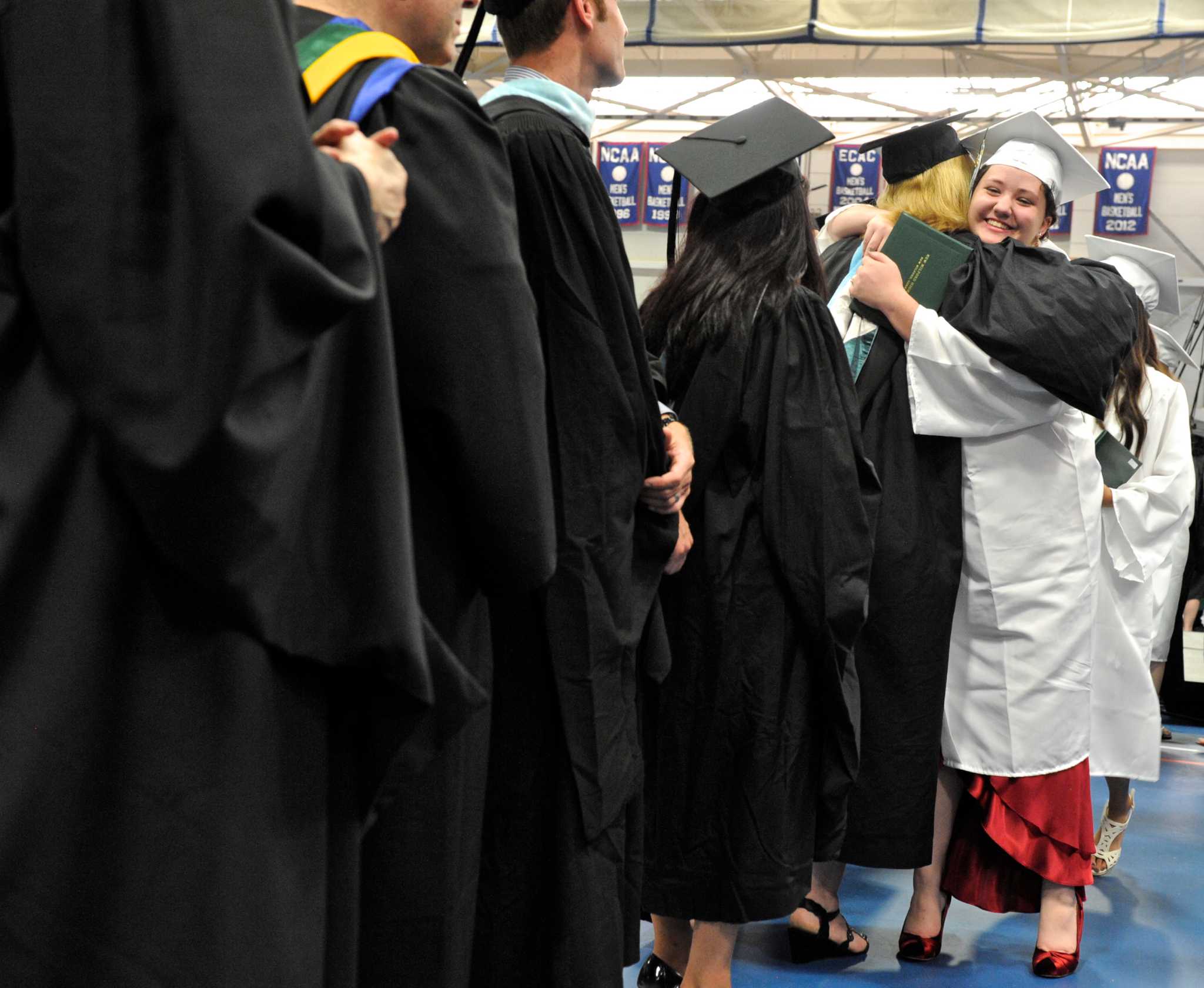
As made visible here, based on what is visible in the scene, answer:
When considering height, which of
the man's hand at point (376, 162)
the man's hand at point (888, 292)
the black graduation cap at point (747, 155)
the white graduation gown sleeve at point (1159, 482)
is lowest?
the white graduation gown sleeve at point (1159, 482)

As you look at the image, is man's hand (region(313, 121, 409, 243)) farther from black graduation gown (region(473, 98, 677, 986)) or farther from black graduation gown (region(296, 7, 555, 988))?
black graduation gown (region(473, 98, 677, 986))

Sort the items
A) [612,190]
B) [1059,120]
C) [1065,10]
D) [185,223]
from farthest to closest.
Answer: [612,190] → [1059,120] → [1065,10] → [185,223]

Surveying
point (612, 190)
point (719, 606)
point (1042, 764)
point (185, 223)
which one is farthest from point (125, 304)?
point (612, 190)

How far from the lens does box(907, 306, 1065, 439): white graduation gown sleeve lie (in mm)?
3012

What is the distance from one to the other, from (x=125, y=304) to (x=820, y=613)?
6.06 ft

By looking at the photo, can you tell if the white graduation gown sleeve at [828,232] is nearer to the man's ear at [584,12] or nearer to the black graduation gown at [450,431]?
the man's ear at [584,12]

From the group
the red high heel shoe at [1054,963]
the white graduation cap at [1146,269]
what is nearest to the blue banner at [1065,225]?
the white graduation cap at [1146,269]

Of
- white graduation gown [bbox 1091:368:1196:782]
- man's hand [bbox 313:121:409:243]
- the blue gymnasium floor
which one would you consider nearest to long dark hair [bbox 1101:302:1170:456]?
white graduation gown [bbox 1091:368:1196:782]

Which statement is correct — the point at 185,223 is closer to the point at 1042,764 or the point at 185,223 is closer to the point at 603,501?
the point at 603,501

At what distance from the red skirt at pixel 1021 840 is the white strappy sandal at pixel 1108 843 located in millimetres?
891

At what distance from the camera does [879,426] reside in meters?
3.13

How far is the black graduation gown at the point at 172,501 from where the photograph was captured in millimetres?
967

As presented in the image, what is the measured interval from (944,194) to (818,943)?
1935 millimetres

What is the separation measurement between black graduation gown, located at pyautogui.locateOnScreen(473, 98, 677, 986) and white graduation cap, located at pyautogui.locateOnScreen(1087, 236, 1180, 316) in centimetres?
332
